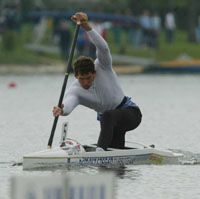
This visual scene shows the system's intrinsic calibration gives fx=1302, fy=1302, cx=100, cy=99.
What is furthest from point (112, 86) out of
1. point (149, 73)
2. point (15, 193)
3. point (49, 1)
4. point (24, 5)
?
point (49, 1)

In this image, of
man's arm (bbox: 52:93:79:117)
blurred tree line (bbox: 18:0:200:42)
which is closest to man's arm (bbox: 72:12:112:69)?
man's arm (bbox: 52:93:79:117)

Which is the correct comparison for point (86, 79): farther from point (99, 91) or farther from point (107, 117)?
point (107, 117)

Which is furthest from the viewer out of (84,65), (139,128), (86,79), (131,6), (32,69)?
(131,6)

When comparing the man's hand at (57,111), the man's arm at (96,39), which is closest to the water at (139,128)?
the man's hand at (57,111)

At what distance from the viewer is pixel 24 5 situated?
6072 centimetres

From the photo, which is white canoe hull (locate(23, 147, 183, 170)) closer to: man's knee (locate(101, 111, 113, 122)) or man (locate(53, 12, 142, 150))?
man (locate(53, 12, 142, 150))

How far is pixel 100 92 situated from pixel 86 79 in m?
0.34

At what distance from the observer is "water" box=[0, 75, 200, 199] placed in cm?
1662

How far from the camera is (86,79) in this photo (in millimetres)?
Result: 17484

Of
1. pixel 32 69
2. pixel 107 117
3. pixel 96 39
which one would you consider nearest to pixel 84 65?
pixel 96 39

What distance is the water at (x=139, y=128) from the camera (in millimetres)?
16625

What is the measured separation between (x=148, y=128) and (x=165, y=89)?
15.4 m

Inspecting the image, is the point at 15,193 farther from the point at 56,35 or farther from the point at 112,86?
the point at 56,35

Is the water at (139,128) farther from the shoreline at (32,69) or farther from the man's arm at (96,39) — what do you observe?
the man's arm at (96,39)
